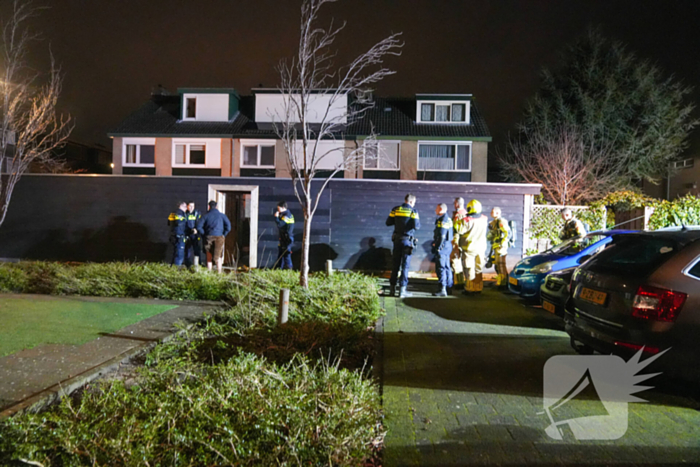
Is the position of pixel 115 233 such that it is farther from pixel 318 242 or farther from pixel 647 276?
pixel 647 276

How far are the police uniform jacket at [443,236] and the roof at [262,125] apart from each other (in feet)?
50.5

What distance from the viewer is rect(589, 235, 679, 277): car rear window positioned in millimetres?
3861

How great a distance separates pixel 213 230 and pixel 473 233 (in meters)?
5.85

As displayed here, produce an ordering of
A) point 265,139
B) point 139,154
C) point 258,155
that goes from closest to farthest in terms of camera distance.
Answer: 1. point 265,139
2. point 258,155
3. point 139,154

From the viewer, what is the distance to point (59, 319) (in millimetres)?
6055

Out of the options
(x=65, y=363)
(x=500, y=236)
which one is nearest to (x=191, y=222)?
(x=65, y=363)

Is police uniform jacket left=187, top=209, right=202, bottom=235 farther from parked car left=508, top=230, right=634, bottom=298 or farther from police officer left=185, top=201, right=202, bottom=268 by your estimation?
parked car left=508, top=230, right=634, bottom=298

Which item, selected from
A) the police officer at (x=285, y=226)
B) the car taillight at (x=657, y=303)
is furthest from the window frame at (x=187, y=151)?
the car taillight at (x=657, y=303)

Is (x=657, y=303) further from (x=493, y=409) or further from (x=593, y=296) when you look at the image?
(x=493, y=409)

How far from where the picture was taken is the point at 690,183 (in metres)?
27.0

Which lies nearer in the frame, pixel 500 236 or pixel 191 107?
pixel 500 236

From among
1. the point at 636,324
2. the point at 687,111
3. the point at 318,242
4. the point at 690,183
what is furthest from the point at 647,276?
the point at 690,183

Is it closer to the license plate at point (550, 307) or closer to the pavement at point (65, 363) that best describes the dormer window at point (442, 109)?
the license plate at point (550, 307)

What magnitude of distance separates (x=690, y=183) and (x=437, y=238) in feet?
86.4
